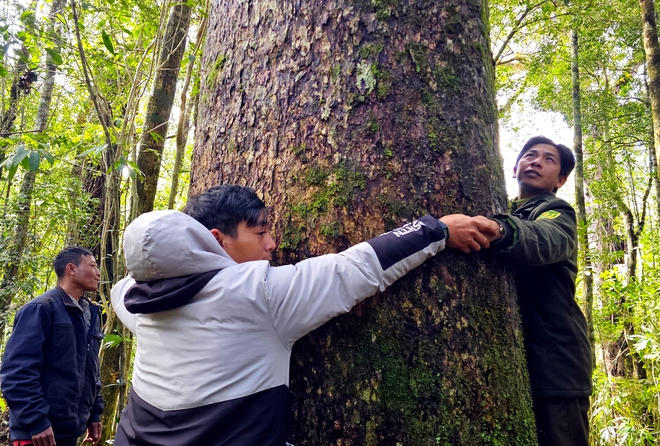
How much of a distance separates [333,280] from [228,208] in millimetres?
477

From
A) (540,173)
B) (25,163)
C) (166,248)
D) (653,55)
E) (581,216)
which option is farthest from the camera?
(581,216)

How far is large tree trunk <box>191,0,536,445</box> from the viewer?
1339 millimetres

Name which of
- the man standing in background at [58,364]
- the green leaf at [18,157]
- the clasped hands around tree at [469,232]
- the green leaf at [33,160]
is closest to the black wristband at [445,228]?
the clasped hands around tree at [469,232]

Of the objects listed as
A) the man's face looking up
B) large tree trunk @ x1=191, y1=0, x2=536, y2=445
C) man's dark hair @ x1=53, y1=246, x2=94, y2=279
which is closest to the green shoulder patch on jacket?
large tree trunk @ x1=191, y1=0, x2=536, y2=445

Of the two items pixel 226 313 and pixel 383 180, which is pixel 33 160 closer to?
pixel 226 313

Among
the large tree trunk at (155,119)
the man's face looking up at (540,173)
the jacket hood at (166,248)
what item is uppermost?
the large tree trunk at (155,119)

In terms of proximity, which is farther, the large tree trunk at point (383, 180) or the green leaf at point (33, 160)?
the green leaf at point (33, 160)

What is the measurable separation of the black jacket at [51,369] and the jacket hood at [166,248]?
7.89 feet

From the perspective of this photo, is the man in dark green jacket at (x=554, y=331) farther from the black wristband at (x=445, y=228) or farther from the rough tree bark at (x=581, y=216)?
the rough tree bark at (x=581, y=216)

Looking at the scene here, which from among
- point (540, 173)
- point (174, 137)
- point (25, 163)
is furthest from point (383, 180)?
point (174, 137)

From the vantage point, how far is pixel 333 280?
1.25 meters

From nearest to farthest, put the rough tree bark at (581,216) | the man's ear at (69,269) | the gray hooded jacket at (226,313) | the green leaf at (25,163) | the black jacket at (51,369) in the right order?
the gray hooded jacket at (226,313) → the green leaf at (25,163) → the black jacket at (51,369) → the man's ear at (69,269) → the rough tree bark at (581,216)

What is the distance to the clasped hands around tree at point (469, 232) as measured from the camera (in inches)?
55.7

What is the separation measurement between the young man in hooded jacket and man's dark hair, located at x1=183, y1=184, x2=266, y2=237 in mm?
182
